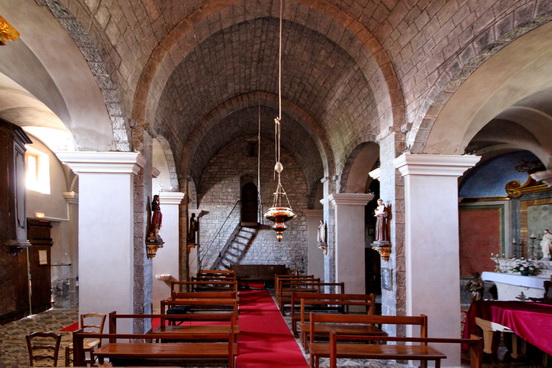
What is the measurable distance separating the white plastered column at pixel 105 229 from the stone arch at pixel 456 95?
177 inches

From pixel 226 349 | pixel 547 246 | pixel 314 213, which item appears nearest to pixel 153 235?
pixel 226 349

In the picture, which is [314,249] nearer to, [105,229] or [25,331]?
[25,331]

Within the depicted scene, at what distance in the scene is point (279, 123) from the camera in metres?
9.28

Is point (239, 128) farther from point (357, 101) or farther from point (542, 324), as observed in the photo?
point (542, 324)

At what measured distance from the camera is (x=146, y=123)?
25.8ft

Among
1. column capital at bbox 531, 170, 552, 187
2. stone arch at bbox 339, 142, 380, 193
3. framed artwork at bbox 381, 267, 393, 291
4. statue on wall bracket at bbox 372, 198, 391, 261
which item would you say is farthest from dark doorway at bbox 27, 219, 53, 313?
column capital at bbox 531, 170, 552, 187

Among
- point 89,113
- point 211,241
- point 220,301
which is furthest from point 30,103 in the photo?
point 211,241

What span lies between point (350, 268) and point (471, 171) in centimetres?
706

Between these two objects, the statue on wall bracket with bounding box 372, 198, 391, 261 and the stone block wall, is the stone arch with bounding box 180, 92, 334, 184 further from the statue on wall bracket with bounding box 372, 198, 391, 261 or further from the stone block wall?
the stone block wall

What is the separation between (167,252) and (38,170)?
4.95 metres

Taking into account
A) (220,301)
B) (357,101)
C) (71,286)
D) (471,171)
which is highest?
(357,101)

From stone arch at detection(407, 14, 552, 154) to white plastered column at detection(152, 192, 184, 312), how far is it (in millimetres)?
7691

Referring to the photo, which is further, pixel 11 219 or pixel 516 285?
pixel 516 285

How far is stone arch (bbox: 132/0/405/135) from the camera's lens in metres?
7.93
